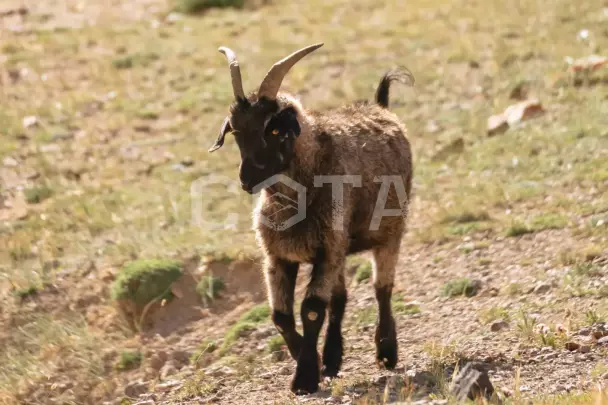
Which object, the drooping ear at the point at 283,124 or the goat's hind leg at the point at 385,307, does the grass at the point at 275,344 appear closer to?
the goat's hind leg at the point at 385,307

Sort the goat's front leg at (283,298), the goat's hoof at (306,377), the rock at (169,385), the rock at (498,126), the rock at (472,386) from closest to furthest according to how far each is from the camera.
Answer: the rock at (472,386) < the goat's hoof at (306,377) < the goat's front leg at (283,298) < the rock at (169,385) < the rock at (498,126)

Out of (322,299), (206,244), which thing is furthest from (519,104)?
(322,299)

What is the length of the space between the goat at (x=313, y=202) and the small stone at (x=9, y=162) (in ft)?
21.8

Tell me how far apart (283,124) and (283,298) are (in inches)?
52.5

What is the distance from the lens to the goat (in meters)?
7.76

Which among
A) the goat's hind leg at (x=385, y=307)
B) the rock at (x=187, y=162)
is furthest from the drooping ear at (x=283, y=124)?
the rock at (x=187, y=162)

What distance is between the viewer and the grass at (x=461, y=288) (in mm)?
9609

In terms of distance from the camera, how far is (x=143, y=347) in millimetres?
9812

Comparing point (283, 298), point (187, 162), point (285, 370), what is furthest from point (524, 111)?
point (283, 298)

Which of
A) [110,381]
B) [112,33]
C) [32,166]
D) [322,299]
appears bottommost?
[110,381]

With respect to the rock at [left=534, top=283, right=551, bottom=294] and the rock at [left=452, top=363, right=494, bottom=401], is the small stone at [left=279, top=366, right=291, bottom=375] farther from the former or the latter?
the rock at [left=534, top=283, right=551, bottom=294]

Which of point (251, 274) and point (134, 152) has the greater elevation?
point (134, 152)

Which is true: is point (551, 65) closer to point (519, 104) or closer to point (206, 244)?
point (519, 104)

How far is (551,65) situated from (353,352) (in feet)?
26.0
